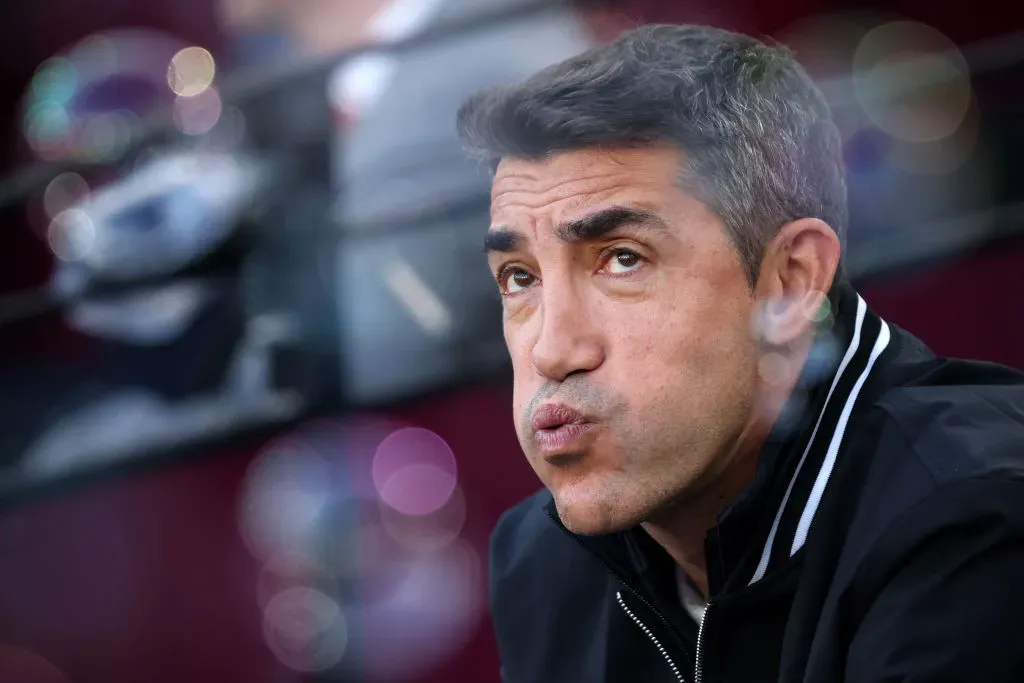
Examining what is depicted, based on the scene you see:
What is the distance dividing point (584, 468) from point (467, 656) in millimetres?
1995

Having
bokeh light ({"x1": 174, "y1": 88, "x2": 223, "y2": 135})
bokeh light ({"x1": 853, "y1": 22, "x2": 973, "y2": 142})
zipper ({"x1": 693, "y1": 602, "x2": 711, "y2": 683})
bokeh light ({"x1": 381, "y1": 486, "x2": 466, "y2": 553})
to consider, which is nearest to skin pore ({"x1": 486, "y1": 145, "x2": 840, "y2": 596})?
zipper ({"x1": 693, "y1": 602, "x2": 711, "y2": 683})

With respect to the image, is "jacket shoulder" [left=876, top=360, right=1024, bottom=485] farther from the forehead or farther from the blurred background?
the blurred background

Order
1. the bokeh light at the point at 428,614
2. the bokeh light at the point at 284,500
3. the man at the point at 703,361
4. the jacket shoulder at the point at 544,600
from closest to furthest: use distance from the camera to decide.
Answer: the man at the point at 703,361
the jacket shoulder at the point at 544,600
the bokeh light at the point at 428,614
the bokeh light at the point at 284,500

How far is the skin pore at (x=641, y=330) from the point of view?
119 centimetres

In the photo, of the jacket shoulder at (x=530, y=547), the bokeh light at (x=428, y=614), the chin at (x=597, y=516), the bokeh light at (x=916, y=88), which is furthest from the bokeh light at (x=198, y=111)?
the chin at (x=597, y=516)

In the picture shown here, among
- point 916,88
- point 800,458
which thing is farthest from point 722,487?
point 916,88

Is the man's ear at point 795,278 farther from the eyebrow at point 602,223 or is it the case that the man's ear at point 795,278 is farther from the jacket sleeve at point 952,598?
the jacket sleeve at point 952,598

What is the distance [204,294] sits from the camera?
11.3ft

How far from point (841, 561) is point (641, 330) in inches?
12.1

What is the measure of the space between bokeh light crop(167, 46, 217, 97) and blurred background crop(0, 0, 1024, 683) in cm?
1

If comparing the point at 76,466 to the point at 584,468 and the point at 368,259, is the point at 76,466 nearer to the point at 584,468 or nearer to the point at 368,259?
the point at 368,259

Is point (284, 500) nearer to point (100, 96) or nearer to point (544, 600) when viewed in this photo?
point (100, 96)

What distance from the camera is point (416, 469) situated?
3.09m

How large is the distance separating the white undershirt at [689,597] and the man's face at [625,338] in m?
0.18
